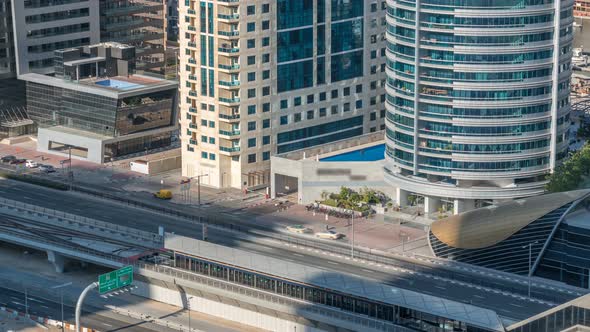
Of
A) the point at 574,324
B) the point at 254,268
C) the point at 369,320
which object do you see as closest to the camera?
the point at 574,324

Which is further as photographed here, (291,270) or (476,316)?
(291,270)

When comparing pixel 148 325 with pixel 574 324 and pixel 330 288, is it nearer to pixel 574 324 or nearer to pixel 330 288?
pixel 330 288

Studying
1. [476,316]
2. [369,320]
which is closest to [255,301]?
[369,320]

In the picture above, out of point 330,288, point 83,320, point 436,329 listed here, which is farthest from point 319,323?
point 83,320

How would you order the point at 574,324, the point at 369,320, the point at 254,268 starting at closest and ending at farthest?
the point at 574,324 < the point at 369,320 < the point at 254,268

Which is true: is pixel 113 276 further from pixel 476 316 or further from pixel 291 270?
pixel 476 316

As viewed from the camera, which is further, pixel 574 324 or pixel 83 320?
pixel 83 320
